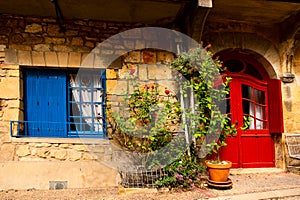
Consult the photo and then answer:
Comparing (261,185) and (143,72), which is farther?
(143,72)

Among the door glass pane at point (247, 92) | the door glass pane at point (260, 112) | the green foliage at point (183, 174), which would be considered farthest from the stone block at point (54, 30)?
the door glass pane at point (260, 112)

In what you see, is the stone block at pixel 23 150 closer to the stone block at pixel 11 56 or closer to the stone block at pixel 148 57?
the stone block at pixel 11 56

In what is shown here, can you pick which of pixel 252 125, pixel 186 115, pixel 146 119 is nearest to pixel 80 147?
pixel 146 119

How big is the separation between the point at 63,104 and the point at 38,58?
2.71 ft

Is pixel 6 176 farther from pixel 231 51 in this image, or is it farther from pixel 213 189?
pixel 231 51

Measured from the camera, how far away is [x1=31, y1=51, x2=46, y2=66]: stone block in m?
4.12

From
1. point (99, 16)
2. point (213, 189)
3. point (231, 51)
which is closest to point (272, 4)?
point (231, 51)

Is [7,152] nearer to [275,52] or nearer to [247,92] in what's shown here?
[247,92]

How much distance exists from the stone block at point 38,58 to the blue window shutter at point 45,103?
0.19 metres

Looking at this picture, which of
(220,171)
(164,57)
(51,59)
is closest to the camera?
(220,171)

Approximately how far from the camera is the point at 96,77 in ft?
14.6

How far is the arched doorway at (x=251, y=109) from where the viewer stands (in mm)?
5023

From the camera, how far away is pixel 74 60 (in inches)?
166

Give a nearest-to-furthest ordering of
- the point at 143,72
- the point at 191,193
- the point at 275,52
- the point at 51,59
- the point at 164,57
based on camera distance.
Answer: the point at 191,193 < the point at 51,59 < the point at 143,72 < the point at 164,57 < the point at 275,52
